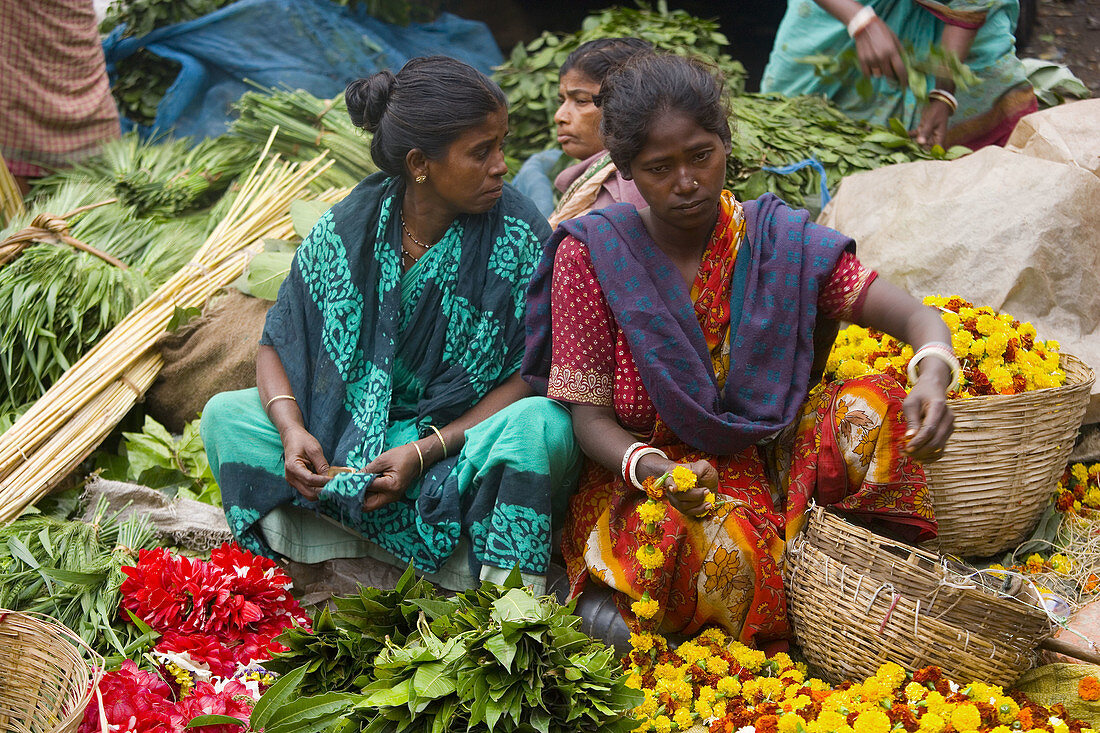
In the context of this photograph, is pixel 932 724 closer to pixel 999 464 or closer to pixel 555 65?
pixel 999 464

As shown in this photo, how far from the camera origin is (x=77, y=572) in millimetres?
2801

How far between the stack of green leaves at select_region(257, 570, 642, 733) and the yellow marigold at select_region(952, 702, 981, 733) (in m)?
0.64

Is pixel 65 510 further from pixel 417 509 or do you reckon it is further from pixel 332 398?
pixel 417 509

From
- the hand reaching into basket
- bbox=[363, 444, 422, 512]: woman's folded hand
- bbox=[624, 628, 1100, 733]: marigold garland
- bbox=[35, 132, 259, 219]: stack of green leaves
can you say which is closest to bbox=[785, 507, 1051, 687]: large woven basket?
bbox=[624, 628, 1100, 733]: marigold garland

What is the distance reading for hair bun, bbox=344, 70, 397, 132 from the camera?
2.96 meters

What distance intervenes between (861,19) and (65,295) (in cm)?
338

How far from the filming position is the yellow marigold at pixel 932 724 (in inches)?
79.0

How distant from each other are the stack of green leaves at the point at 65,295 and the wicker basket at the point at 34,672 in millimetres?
1627

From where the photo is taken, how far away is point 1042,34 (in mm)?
6168

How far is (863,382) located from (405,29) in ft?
14.7

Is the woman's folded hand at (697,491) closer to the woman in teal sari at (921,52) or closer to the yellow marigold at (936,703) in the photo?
the yellow marigold at (936,703)

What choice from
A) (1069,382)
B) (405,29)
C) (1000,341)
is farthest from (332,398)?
(405,29)

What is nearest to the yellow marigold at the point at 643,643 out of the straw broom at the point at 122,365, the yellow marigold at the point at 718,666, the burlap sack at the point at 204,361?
the yellow marigold at the point at 718,666

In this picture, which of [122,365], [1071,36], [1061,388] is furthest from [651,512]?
[1071,36]
